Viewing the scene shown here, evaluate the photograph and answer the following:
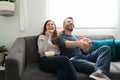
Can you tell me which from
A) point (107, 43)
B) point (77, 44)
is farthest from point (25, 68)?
point (107, 43)

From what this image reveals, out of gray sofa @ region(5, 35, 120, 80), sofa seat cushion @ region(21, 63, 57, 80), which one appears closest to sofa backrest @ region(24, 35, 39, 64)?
gray sofa @ region(5, 35, 120, 80)

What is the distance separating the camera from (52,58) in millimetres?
2512

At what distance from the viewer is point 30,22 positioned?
11.0ft

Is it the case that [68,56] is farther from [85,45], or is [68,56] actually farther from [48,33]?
[48,33]

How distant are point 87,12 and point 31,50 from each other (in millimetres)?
1091

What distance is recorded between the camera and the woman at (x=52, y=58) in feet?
7.54

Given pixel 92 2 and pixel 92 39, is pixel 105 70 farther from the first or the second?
pixel 92 2

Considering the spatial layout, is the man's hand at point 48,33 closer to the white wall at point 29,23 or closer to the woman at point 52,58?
the woman at point 52,58

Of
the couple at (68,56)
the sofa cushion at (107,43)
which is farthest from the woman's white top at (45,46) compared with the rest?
the sofa cushion at (107,43)

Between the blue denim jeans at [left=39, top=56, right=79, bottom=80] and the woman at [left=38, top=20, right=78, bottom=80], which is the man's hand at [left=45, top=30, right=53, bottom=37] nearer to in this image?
the woman at [left=38, top=20, right=78, bottom=80]

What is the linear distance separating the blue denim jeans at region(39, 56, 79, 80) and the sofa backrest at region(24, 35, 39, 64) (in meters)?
0.43

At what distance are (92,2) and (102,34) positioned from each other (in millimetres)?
528

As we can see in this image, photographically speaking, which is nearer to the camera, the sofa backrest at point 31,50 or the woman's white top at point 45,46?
the woman's white top at point 45,46

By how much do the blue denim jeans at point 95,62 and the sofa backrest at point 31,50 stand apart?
0.64 metres
